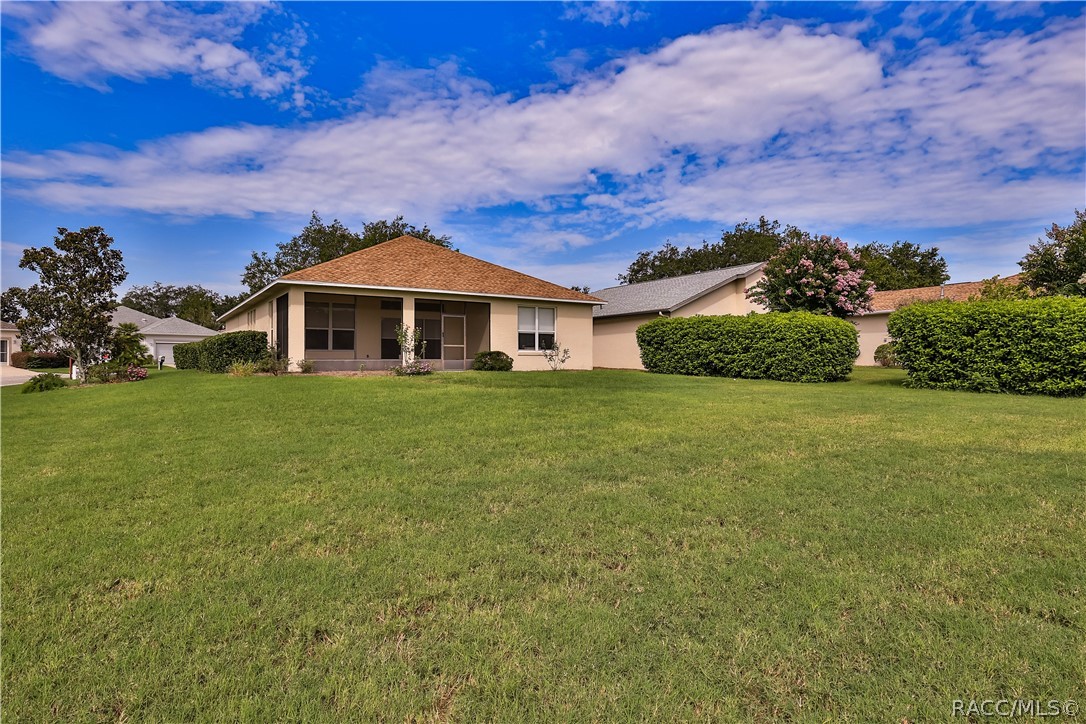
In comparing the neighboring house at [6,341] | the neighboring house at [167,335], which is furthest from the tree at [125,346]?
the neighboring house at [6,341]

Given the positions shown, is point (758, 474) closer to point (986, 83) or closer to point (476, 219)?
point (986, 83)

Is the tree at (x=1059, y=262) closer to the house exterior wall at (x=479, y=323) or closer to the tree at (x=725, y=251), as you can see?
the house exterior wall at (x=479, y=323)

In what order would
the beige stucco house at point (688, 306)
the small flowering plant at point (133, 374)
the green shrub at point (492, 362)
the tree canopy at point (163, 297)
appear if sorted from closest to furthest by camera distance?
the small flowering plant at point (133, 374) < the green shrub at point (492, 362) < the beige stucco house at point (688, 306) < the tree canopy at point (163, 297)

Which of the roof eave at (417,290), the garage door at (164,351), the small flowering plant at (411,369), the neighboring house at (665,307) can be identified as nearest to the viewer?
the small flowering plant at (411,369)

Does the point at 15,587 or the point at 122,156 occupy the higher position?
the point at 122,156

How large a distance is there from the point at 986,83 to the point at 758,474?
1207cm

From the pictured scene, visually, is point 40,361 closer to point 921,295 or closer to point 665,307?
point 665,307

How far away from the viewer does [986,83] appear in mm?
11195

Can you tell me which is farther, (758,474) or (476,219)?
(476,219)

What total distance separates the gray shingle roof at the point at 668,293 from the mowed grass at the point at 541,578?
53.1ft

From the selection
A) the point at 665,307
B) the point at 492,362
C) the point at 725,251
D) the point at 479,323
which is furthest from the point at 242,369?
the point at 725,251

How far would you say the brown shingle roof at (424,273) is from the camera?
16719mm

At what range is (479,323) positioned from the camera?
64.6 feet

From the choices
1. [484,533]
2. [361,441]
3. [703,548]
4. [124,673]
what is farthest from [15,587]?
[703,548]
